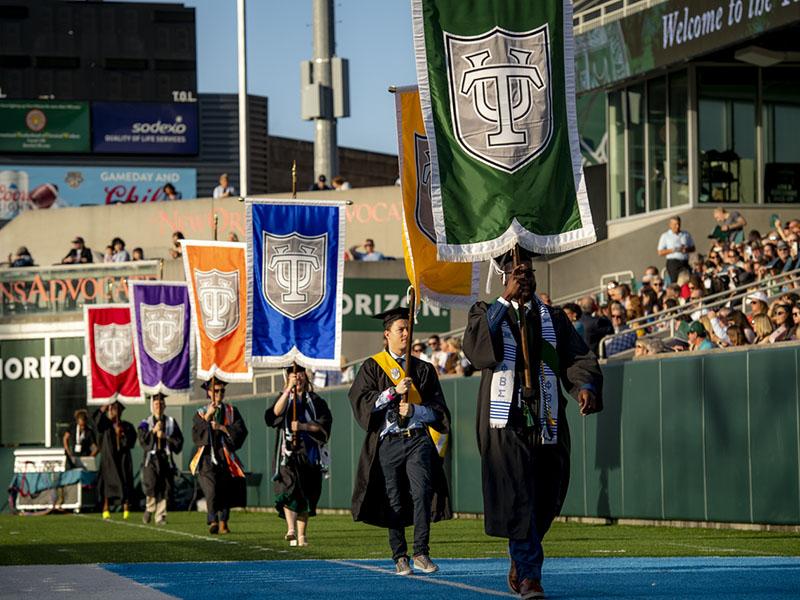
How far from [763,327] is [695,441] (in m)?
1.42

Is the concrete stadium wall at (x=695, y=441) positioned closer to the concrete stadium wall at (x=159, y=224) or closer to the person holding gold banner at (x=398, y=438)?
the person holding gold banner at (x=398, y=438)

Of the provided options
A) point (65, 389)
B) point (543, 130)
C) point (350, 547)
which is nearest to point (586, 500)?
point (350, 547)

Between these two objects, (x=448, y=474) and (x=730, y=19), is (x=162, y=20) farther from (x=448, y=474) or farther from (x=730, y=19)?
(x=448, y=474)

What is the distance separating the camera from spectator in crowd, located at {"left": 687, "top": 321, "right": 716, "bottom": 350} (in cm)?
1938

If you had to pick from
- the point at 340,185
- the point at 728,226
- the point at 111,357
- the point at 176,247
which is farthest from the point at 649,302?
the point at 176,247

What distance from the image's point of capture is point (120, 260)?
1618 inches

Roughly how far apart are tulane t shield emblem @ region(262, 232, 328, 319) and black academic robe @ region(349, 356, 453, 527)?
21.5ft

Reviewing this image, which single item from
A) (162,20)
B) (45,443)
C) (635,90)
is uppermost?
(162,20)

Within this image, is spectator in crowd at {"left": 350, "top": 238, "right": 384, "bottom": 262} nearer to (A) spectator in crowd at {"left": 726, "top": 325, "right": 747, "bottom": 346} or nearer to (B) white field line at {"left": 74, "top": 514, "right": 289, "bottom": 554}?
(B) white field line at {"left": 74, "top": 514, "right": 289, "bottom": 554}

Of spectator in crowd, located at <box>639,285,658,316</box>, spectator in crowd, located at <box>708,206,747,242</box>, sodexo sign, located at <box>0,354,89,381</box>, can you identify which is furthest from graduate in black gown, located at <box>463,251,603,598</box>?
sodexo sign, located at <box>0,354,89,381</box>

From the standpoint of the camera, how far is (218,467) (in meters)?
21.5

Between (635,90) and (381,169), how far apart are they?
36.0 metres

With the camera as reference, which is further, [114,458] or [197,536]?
[114,458]

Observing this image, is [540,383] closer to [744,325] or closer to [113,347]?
[744,325]
